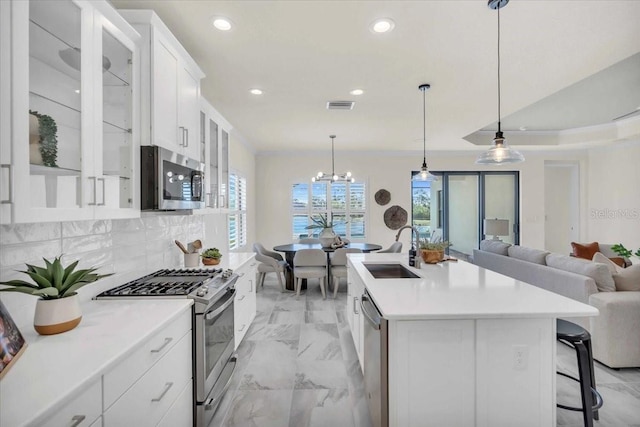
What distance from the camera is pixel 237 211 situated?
5.05 m

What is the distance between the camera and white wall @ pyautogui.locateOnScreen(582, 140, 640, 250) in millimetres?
5516

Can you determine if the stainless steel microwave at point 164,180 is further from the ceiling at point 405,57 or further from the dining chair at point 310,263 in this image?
the dining chair at point 310,263

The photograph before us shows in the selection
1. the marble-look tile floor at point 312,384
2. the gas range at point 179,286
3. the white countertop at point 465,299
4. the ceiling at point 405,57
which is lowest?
the marble-look tile floor at point 312,384

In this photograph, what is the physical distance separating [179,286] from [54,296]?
0.71 metres

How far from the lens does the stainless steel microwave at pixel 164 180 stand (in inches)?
69.2

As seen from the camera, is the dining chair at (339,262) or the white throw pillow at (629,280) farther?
the dining chair at (339,262)

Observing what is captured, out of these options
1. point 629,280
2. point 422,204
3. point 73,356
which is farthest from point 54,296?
point 422,204

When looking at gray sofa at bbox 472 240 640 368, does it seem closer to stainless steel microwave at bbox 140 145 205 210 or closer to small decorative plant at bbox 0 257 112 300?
stainless steel microwave at bbox 140 145 205 210

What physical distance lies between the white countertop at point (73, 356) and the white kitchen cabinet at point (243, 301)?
3.73ft

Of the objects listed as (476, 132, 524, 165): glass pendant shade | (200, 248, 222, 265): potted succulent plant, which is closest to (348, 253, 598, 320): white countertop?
(476, 132, 524, 165): glass pendant shade

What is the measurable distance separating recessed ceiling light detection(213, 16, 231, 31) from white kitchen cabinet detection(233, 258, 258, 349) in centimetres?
192

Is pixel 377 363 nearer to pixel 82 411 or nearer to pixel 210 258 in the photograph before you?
pixel 82 411

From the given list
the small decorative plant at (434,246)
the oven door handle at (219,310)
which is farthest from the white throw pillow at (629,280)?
the oven door handle at (219,310)

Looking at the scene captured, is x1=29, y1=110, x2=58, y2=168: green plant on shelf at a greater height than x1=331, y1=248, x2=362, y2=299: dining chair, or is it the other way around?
x1=29, y1=110, x2=58, y2=168: green plant on shelf
